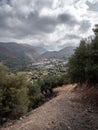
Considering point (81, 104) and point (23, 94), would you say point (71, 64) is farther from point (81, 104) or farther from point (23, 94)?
point (23, 94)

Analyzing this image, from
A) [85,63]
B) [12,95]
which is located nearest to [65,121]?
[85,63]

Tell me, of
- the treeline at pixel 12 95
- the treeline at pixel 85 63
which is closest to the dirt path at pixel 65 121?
the treeline at pixel 85 63

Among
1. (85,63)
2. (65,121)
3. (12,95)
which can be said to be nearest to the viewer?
(65,121)

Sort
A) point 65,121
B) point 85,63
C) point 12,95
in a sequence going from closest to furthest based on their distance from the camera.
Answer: point 65,121
point 85,63
point 12,95

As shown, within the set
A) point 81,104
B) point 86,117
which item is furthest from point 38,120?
point 81,104

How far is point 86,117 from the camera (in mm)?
20594

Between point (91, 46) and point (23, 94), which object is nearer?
point (91, 46)

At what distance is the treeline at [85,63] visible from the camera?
24.9 meters

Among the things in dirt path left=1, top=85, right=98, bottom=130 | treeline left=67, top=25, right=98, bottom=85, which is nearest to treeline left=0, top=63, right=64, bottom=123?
treeline left=67, top=25, right=98, bottom=85

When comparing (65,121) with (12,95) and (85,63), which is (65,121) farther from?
(12,95)

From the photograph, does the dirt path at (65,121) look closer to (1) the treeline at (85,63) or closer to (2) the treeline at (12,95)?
(1) the treeline at (85,63)

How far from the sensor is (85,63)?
26.3 metres

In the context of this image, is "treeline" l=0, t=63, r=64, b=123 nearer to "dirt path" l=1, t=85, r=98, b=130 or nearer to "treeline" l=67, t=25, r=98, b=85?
"treeline" l=67, t=25, r=98, b=85

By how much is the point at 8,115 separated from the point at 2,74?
18.6 feet
